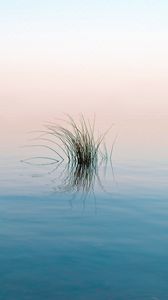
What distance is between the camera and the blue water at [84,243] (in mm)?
4742

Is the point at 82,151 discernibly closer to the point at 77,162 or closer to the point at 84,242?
the point at 77,162

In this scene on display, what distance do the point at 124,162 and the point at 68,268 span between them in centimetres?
1028

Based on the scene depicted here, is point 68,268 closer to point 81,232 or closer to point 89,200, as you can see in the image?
point 81,232

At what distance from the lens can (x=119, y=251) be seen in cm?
579

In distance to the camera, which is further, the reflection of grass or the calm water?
the reflection of grass

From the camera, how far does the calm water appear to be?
15.6ft

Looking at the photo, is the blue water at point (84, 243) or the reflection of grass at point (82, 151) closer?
the blue water at point (84, 243)

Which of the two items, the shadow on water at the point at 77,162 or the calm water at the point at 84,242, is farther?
the shadow on water at the point at 77,162

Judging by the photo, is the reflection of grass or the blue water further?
the reflection of grass

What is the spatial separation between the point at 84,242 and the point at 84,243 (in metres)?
0.04

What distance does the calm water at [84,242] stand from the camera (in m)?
4.76

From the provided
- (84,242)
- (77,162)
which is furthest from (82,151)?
(84,242)

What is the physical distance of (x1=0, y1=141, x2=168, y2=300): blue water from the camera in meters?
4.74

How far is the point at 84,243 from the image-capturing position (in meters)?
6.14
